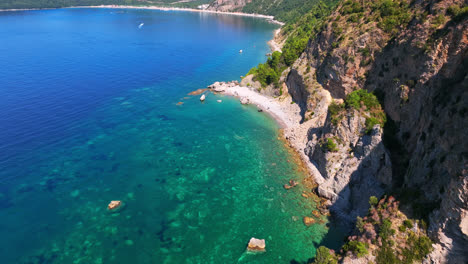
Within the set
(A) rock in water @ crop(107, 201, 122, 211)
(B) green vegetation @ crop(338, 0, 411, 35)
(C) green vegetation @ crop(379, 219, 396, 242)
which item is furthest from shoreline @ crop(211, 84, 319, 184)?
(A) rock in water @ crop(107, 201, 122, 211)

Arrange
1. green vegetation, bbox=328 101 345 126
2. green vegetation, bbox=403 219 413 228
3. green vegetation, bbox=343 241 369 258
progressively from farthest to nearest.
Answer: green vegetation, bbox=328 101 345 126, green vegetation, bbox=343 241 369 258, green vegetation, bbox=403 219 413 228

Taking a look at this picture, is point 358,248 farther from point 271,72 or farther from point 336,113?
point 271,72

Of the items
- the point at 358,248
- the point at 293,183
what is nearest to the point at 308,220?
the point at 293,183

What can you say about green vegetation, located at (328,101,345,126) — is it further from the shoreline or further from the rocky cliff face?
the shoreline

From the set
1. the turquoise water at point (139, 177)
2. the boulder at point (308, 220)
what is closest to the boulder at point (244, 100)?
the turquoise water at point (139, 177)

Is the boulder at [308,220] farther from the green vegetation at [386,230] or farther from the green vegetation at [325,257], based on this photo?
the green vegetation at [386,230]

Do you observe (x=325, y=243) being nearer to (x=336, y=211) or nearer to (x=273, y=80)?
(x=336, y=211)
